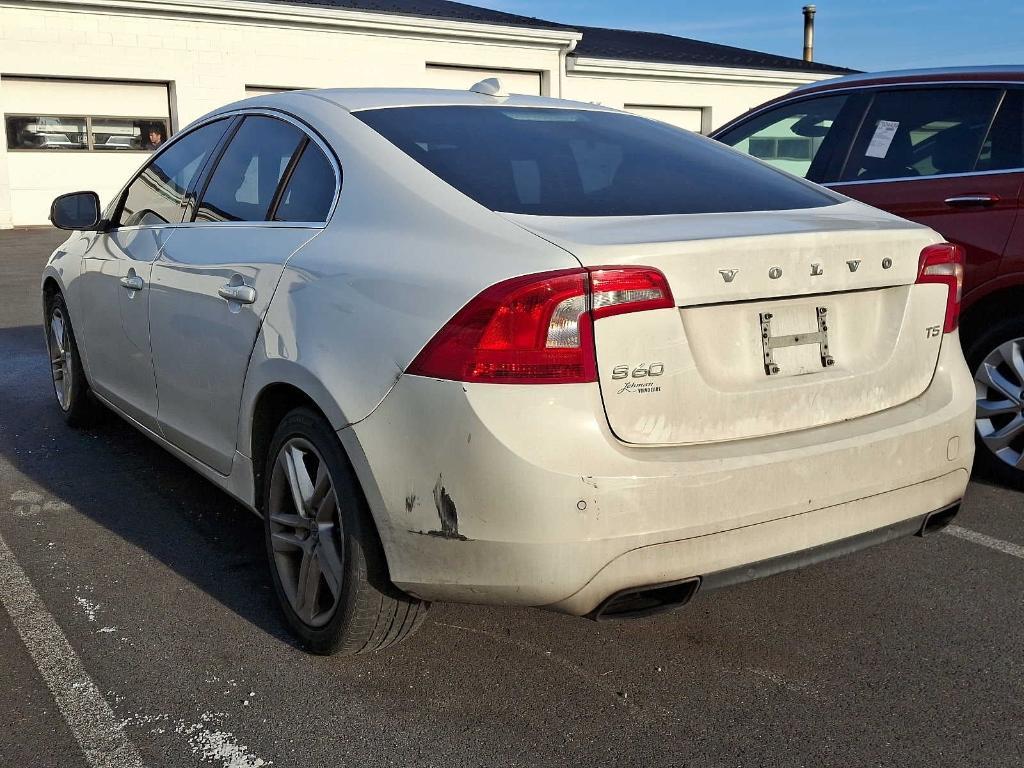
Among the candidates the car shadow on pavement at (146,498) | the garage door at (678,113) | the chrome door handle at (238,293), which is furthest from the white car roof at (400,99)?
the garage door at (678,113)

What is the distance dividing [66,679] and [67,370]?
2.87 m

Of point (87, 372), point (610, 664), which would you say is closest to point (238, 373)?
point (610, 664)

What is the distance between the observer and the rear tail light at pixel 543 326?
2.36 meters

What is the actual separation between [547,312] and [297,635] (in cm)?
137

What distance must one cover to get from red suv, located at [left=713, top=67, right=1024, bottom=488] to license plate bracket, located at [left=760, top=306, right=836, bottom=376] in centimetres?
214

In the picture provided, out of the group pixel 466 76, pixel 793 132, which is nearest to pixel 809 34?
pixel 466 76

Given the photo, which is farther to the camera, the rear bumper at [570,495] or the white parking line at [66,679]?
the white parking line at [66,679]

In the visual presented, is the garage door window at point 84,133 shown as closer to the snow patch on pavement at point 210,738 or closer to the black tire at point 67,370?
the black tire at point 67,370

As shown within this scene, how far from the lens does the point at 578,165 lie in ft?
10.3

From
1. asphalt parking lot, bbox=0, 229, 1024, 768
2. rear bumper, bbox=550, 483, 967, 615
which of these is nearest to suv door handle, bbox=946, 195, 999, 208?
asphalt parking lot, bbox=0, 229, 1024, 768

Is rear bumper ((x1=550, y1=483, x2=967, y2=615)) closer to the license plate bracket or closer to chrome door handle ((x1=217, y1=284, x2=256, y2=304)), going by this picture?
the license plate bracket

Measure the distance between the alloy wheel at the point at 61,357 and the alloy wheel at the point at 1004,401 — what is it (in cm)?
429

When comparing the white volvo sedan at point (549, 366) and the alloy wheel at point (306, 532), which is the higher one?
the white volvo sedan at point (549, 366)

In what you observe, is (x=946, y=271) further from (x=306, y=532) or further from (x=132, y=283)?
(x=132, y=283)
